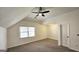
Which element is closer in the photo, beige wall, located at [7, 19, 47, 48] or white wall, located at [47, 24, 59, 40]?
beige wall, located at [7, 19, 47, 48]

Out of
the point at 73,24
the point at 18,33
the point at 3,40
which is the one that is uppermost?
the point at 73,24

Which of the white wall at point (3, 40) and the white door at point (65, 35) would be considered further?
the white door at point (65, 35)

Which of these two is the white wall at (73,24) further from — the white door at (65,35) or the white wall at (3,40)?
the white wall at (3,40)

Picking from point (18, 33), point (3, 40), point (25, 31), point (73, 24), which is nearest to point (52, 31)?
point (73, 24)

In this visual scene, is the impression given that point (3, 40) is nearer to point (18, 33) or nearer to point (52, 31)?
point (18, 33)

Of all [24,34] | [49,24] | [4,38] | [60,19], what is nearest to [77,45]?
[60,19]

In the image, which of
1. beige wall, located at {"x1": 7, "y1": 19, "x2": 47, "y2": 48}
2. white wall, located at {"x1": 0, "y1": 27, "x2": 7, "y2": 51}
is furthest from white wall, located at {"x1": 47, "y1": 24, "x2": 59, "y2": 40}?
white wall, located at {"x1": 0, "y1": 27, "x2": 7, "y2": 51}

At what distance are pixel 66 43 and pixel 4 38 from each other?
278 centimetres

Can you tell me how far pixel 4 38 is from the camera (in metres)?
3.38

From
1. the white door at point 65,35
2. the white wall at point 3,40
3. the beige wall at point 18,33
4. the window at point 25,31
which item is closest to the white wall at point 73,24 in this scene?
the white door at point 65,35

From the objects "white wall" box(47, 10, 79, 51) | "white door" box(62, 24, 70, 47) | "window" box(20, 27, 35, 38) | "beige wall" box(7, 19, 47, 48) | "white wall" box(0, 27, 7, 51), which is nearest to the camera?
"white wall" box(0, 27, 7, 51)

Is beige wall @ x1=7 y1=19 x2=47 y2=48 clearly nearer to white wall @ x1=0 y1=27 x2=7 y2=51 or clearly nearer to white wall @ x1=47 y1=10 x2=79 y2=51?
white wall @ x1=0 y1=27 x2=7 y2=51
